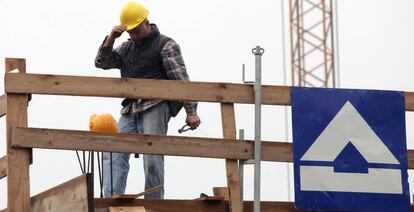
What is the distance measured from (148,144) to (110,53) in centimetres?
158

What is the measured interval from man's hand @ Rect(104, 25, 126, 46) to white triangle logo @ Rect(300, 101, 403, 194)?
206 cm

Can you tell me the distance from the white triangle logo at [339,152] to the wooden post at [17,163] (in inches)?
90.2

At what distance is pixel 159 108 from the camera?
11586mm

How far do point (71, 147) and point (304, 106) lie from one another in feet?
6.66

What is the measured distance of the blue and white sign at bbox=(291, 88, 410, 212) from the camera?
35.4 ft

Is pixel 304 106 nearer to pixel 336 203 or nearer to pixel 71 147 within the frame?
pixel 336 203

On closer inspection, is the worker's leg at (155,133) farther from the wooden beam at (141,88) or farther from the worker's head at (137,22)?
the wooden beam at (141,88)

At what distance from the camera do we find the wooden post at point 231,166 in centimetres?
1062

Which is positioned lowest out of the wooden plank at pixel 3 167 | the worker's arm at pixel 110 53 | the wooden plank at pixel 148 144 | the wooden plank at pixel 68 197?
the wooden plank at pixel 68 197

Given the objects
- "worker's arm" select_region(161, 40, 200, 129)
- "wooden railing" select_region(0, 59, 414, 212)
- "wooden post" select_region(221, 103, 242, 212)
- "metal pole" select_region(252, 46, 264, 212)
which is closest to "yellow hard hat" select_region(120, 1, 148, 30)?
"worker's arm" select_region(161, 40, 200, 129)

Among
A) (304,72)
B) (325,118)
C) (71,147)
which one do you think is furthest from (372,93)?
(304,72)

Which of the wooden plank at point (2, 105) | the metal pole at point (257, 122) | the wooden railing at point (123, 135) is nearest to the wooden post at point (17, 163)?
the wooden railing at point (123, 135)

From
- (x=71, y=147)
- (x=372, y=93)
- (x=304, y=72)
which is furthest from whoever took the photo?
(x=304, y=72)

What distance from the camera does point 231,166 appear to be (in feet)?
35.1
